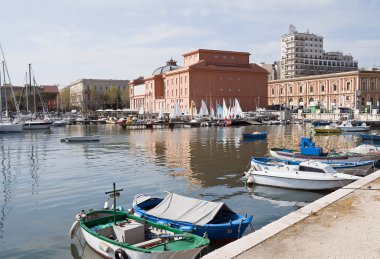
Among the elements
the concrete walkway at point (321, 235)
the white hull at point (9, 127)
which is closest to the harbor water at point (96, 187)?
the concrete walkway at point (321, 235)

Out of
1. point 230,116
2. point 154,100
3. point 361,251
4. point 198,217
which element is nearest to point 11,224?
point 198,217

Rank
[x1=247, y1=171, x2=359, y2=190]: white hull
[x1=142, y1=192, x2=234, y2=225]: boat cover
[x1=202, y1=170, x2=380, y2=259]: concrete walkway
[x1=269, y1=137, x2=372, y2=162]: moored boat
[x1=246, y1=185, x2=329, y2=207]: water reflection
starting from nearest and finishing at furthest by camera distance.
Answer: [x1=202, y1=170, x2=380, y2=259]: concrete walkway
[x1=142, y1=192, x2=234, y2=225]: boat cover
[x1=246, y1=185, x2=329, y2=207]: water reflection
[x1=247, y1=171, x2=359, y2=190]: white hull
[x1=269, y1=137, x2=372, y2=162]: moored boat

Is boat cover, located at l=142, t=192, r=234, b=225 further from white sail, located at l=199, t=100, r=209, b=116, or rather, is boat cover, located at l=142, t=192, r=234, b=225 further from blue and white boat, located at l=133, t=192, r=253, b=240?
white sail, located at l=199, t=100, r=209, b=116

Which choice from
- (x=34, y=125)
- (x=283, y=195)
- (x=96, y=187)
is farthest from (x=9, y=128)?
(x=283, y=195)

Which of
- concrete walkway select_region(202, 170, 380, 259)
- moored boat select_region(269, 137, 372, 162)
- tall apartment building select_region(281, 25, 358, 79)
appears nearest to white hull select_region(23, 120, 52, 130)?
moored boat select_region(269, 137, 372, 162)

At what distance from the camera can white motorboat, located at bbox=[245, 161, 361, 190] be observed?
2409 cm

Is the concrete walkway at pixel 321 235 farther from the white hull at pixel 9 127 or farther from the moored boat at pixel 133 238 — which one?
the white hull at pixel 9 127

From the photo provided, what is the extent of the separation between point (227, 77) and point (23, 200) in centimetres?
9908

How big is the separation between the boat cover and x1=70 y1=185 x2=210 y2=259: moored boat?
1.52 meters

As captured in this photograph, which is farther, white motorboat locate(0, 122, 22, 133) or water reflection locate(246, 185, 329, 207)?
white motorboat locate(0, 122, 22, 133)

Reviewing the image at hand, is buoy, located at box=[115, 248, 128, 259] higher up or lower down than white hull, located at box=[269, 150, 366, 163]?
lower down

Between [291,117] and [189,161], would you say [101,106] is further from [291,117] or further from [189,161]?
[189,161]

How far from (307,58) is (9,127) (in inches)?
4728

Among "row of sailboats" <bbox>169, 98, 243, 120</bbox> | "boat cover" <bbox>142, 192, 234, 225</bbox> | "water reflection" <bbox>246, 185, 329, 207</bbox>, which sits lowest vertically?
"water reflection" <bbox>246, 185, 329, 207</bbox>
